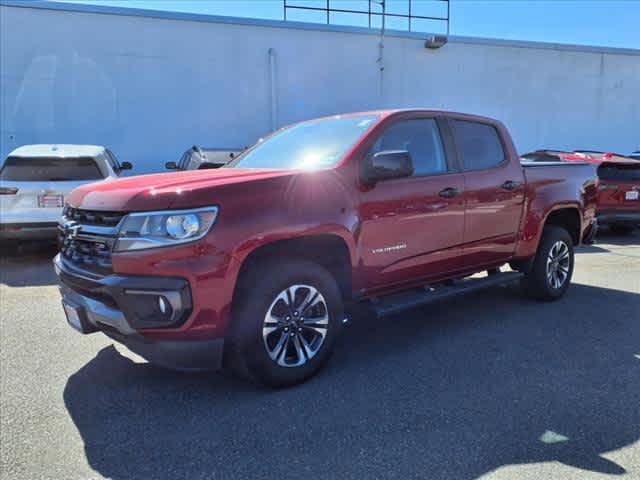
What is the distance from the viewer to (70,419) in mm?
3002

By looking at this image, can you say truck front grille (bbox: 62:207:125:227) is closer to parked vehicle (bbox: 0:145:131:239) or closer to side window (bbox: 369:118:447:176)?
side window (bbox: 369:118:447:176)

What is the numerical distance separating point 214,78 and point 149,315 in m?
10.5

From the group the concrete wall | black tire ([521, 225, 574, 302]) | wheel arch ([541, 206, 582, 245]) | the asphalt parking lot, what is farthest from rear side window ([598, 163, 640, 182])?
the asphalt parking lot

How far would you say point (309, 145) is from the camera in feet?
13.5

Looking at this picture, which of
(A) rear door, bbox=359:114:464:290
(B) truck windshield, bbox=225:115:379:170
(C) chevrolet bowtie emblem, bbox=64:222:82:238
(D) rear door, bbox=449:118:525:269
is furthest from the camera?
(D) rear door, bbox=449:118:525:269

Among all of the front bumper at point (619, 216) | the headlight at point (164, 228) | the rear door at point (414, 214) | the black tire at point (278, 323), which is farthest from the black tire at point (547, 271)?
the front bumper at point (619, 216)

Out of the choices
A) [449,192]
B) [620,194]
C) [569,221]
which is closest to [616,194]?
[620,194]

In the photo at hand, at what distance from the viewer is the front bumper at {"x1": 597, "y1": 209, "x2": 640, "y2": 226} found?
9.42 meters

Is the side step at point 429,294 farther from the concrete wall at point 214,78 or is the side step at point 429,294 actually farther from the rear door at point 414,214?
the concrete wall at point 214,78

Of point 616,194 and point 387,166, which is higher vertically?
point 387,166

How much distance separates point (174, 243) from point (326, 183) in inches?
43.6

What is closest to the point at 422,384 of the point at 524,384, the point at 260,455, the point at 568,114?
the point at 524,384

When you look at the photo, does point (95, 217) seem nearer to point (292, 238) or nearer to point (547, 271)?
point (292, 238)

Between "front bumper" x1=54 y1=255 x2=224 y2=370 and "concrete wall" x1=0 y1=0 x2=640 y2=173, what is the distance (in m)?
9.66
